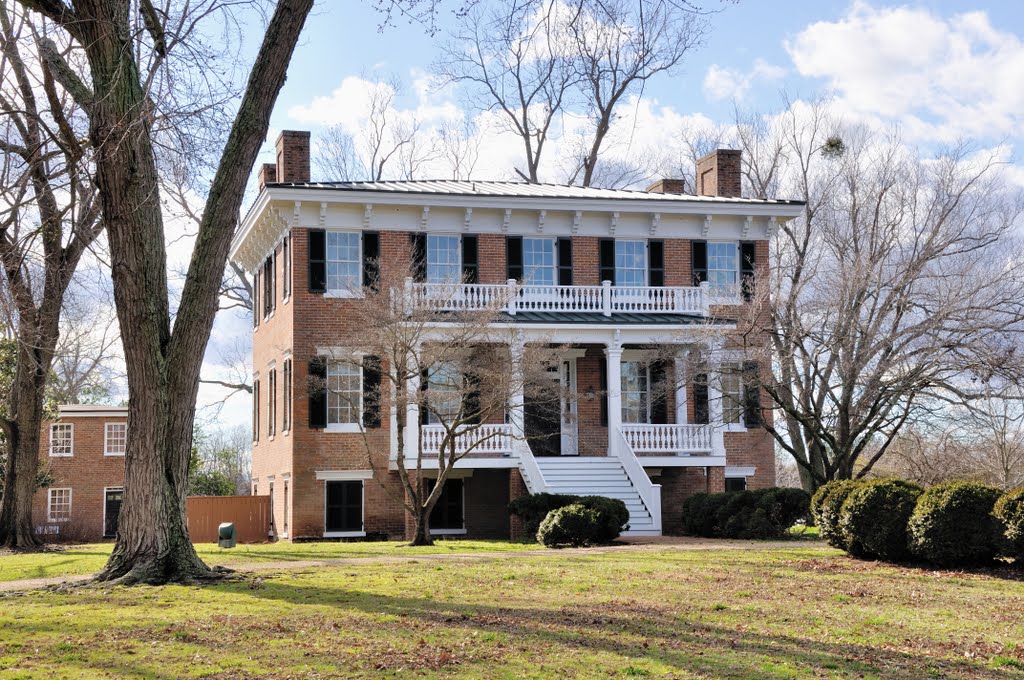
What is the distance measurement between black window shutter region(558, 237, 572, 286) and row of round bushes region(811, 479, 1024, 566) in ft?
42.0

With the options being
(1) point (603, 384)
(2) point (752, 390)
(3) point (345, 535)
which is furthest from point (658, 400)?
(3) point (345, 535)

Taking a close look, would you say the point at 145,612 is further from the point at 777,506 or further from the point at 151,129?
the point at 777,506

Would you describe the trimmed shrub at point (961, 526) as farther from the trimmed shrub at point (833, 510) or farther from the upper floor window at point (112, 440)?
the upper floor window at point (112, 440)

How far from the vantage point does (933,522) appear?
17.0 m

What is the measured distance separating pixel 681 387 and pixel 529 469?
13.2 feet

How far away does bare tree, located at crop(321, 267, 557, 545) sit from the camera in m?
24.0

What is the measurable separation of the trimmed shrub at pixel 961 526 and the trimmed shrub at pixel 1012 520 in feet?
0.64

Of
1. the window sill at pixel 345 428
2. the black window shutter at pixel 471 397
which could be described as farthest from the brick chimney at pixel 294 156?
the black window shutter at pixel 471 397

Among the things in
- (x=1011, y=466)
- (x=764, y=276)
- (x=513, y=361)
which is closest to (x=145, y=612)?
(x=513, y=361)

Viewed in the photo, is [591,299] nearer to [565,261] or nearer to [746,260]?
[565,261]

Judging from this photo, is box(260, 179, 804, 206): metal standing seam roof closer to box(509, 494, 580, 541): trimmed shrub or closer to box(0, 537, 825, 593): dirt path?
box(509, 494, 580, 541): trimmed shrub

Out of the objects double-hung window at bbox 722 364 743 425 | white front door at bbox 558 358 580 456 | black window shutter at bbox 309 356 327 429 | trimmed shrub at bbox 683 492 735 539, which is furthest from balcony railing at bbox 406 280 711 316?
trimmed shrub at bbox 683 492 735 539

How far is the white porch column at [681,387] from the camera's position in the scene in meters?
27.6

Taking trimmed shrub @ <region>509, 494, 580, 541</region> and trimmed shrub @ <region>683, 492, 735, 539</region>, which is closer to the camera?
trimmed shrub @ <region>509, 494, 580, 541</region>
